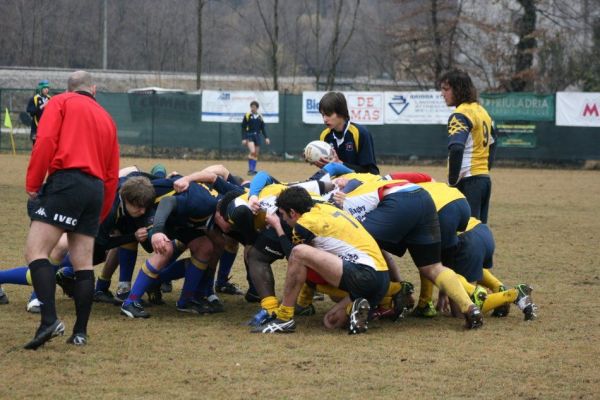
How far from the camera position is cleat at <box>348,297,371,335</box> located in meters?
7.09

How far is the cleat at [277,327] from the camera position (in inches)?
282

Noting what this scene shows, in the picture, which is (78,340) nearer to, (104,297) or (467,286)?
(104,297)

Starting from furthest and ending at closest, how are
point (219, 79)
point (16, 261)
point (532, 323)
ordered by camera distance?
point (219, 79) → point (16, 261) → point (532, 323)

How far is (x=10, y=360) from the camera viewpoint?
614 cm

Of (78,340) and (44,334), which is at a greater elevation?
(44,334)

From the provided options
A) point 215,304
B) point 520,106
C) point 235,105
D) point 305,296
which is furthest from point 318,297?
point 235,105

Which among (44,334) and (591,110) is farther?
(591,110)

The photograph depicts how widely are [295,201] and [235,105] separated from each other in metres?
22.8

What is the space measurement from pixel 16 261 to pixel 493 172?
17910mm

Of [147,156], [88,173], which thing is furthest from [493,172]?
[88,173]

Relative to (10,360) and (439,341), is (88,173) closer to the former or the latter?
(10,360)

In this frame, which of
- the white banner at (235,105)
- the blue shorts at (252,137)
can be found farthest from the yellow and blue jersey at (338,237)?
the white banner at (235,105)

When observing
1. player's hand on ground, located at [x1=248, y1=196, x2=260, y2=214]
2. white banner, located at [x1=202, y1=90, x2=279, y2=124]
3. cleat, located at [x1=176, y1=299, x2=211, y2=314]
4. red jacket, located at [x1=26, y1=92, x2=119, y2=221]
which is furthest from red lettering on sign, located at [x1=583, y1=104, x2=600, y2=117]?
red jacket, located at [x1=26, y1=92, x2=119, y2=221]

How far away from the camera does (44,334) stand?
630 cm
